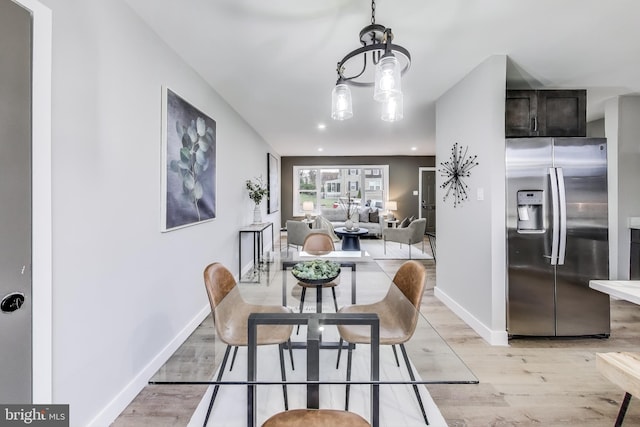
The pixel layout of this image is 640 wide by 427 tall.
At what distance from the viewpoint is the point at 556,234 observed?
2.46m

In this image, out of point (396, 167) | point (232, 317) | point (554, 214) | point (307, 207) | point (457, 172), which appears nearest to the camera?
point (232, 317)

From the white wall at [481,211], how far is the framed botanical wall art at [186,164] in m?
2.55

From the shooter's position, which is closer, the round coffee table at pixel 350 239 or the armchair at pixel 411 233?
the round coffee table at pixel 350 239

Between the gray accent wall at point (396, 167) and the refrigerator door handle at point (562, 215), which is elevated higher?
the gray accent wall at point (396, 167)

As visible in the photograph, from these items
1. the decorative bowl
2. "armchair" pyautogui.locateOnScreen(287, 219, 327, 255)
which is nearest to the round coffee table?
"armchair" pyautogui.locateOnScreen(287, 219, 327, 255)

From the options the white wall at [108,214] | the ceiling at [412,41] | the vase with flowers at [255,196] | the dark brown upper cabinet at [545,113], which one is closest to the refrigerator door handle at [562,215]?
the dark brown upper cabinet at [545,113]

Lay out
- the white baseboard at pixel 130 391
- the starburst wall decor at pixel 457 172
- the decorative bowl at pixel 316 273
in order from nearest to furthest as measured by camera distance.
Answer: the white baseboard at pixel 130 391, the decorative bowl at pixel 316 273, the starburst wall decor at pixel 457 172

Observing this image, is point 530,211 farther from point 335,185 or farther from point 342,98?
point 335,185

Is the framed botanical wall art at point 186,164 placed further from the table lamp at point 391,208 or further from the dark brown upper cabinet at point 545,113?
the table lamp at point 391,208

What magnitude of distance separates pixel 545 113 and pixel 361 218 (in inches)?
224

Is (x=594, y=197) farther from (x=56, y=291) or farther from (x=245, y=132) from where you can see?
(x=245, y=132)

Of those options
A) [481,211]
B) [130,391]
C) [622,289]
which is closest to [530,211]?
[481,211]

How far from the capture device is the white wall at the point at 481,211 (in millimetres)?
2477

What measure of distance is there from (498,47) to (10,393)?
3.44 m
